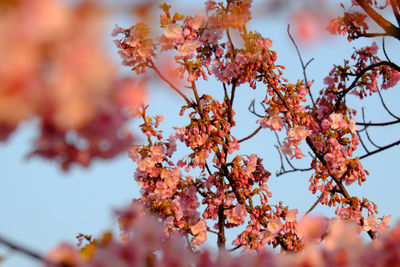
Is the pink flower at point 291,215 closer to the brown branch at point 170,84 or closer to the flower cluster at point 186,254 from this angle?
the brown branch at point 170,84

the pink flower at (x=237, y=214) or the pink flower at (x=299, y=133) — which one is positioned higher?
the pink flower at (x=299, y=133)

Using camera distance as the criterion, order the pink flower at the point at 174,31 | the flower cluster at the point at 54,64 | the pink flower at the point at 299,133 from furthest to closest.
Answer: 1. the pink flower at the point at 299,133
2. the pink flower at the point at 174,31
3. the flower cluster at the point at 54,64

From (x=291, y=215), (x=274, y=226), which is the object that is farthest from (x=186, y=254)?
(x=291, y=215)

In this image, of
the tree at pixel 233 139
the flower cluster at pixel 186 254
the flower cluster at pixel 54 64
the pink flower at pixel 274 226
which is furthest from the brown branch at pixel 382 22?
the flower cluster at pixel 54 64

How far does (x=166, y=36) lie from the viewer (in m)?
5.16

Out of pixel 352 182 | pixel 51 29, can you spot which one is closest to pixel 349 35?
pixel 352 182

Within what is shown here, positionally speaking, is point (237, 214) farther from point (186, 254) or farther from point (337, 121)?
point (186, 254)

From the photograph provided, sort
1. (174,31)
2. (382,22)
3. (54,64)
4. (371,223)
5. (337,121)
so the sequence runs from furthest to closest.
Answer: (337,121) → (174,31) → (371,223) → (382,22) → (54,64)

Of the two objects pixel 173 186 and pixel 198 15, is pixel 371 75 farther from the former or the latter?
pixel 173 186

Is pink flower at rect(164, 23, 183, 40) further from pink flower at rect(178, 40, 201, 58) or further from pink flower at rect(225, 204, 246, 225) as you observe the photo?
pink flower at rect(225, 204, 246, 225)

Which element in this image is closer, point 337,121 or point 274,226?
point 274,226

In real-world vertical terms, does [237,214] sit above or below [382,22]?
below

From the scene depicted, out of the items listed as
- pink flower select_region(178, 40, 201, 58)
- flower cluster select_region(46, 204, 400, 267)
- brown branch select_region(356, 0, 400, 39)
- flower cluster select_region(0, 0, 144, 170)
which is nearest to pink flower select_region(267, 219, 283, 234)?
pink flower select_region(178, 40, 201, 58)

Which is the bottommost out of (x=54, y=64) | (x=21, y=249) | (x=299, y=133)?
(x=21, y=249)
